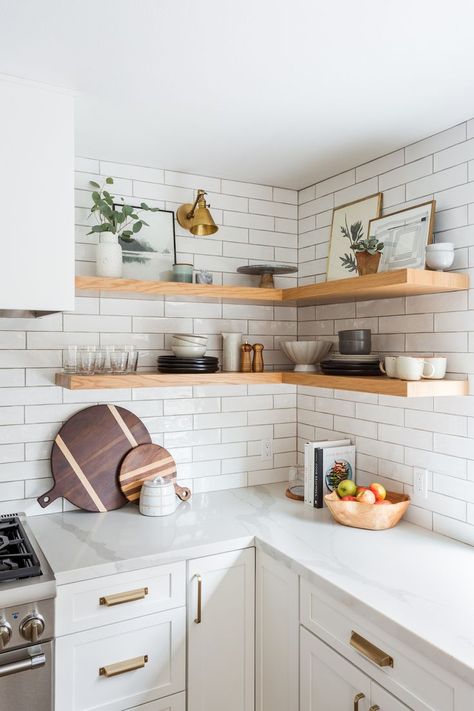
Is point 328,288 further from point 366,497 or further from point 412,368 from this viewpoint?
point 366,497

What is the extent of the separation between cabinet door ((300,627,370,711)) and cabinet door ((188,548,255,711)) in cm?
30

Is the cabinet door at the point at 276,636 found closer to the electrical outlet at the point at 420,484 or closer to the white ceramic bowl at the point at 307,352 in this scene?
the electrical outlet at the point at 420,484

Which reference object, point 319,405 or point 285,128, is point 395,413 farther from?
point 285,128

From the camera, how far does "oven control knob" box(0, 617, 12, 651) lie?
5.12ft

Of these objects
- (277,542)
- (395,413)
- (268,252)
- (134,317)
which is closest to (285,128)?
(268,252)

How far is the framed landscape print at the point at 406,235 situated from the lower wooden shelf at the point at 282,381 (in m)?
0.48

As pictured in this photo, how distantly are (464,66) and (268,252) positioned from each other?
4.47 feet

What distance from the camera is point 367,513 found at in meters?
2.09

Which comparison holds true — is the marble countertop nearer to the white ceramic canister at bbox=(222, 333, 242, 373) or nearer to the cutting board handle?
the cutting board handle

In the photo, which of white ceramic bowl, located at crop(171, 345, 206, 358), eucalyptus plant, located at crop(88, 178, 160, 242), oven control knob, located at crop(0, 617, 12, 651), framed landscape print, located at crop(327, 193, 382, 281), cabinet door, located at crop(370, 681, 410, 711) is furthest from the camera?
framed landscape print, located at crop(327, 193, 382, 281)

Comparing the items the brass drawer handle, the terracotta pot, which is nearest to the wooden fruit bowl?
the brass drawer handle

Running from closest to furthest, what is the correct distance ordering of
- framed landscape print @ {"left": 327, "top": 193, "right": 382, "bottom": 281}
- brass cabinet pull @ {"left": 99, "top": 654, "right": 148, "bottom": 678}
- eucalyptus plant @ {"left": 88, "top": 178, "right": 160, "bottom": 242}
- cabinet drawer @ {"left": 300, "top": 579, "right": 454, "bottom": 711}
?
1. cabinet drawer @ {"left": 300, "top": 579, "right": 454, "bottom": 711}
2. brass cabinet pull @ {"left": 99, "top": 654, "right": 148, "bottom": 678}
3. eucalyptus plant @ {"left": 88, "top": 178, "right": 160, "bottom": 242}
4. framed landscape print @ {"left": 327, "top": 193, "right": 382, "bottom": 281}

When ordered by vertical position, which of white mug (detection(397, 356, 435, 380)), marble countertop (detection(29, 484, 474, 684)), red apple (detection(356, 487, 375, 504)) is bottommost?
marble countertop (detection(29, 484, 474, 684))

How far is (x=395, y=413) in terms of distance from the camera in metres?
2.28
